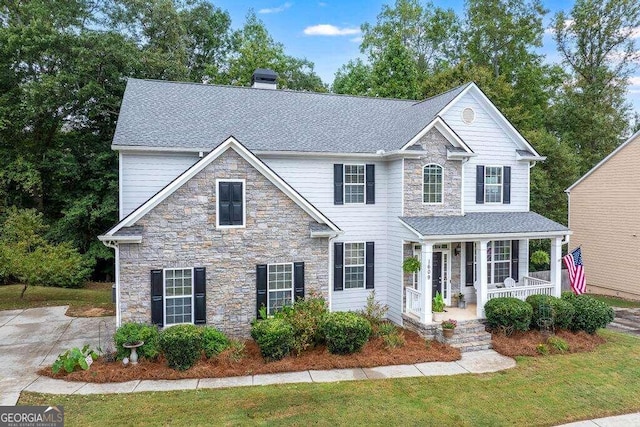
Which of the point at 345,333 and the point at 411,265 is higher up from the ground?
the point at 411,265

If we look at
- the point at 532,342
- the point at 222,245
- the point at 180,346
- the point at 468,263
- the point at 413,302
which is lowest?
the point at 532,342

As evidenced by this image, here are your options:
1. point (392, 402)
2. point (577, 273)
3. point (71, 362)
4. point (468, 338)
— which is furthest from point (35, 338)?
point (577, 273)

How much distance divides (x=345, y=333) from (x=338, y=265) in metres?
3.78

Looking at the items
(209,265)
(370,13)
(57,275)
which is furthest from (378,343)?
(370,13)

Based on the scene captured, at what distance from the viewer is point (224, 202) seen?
498 inches

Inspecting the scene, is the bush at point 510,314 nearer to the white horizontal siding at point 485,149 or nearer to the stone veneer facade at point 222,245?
the white horizontal siding at point 485,149

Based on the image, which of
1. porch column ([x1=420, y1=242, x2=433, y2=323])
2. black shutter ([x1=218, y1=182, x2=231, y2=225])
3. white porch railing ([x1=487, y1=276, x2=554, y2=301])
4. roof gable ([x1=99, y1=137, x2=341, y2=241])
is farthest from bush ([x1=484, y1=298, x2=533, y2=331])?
black shutter ([x1=218, y1=182, x2=231, y2=225])

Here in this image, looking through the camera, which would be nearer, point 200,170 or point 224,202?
point 200,170

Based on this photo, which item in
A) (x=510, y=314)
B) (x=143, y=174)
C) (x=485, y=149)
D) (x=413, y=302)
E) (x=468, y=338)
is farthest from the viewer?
(x=485, y=149)

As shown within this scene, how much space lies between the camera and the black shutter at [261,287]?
12.9 metres

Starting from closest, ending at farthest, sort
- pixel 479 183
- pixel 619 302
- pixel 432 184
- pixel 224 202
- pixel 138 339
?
pixel 138 339
pixel 224 202
pixel 432 184
pixel 479 183
pixel 619 302

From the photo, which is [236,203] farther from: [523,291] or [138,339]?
[523,291]

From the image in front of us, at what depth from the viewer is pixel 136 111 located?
15336 mm

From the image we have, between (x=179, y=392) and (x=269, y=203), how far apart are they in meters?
5.90
